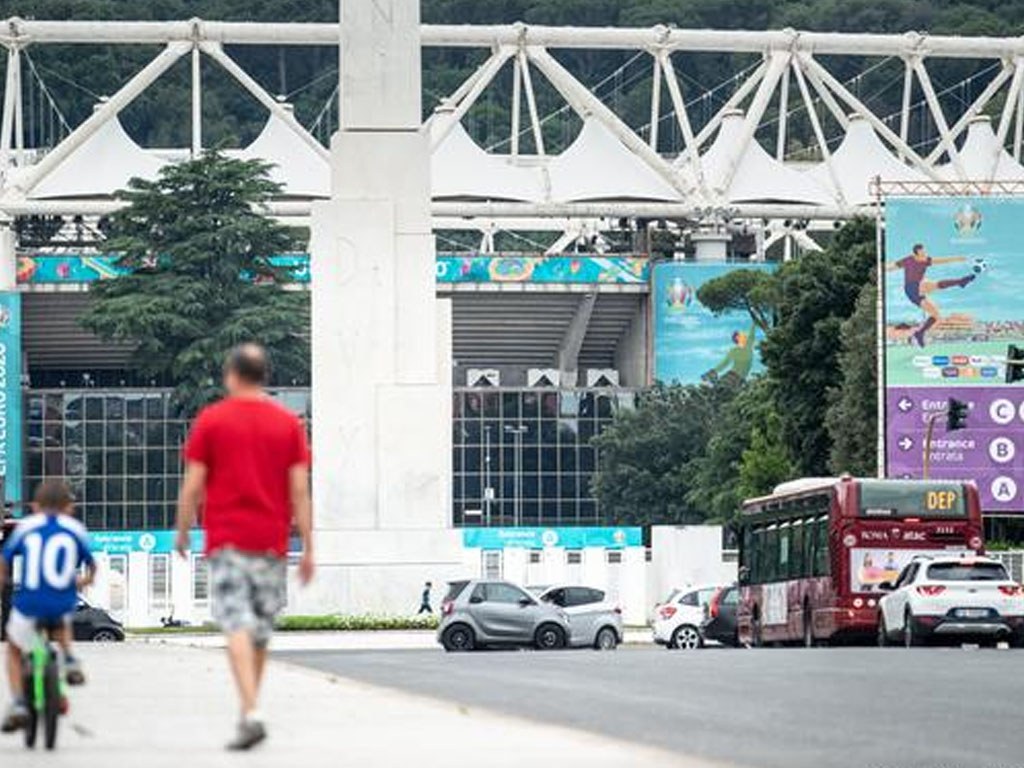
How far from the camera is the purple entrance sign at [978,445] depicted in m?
68.9

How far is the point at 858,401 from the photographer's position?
8406cm

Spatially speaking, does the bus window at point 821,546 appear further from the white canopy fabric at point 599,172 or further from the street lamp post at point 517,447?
the street lamp post at point 517,447

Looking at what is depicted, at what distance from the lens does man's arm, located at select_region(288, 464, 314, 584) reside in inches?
636

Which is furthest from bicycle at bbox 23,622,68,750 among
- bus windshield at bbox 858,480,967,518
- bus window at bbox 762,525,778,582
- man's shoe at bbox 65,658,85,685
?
bus window at bbox 762,525,778,582

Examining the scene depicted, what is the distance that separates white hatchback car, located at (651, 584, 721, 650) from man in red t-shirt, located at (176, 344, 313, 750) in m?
45.2

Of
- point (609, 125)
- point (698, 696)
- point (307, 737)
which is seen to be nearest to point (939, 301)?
point (698, 696)

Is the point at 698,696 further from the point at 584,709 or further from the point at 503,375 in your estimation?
the point at 503,375

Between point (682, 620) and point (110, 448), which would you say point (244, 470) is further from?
point (110, 448)

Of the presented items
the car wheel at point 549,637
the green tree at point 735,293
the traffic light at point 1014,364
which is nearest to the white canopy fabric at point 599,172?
the green tree at point 735,293

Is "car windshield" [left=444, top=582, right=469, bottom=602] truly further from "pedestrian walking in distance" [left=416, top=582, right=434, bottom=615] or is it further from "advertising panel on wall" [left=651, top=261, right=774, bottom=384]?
"advertising panel on wall" [left=651, top=261, right=774, bottom=384]

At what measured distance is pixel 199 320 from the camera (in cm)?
12625

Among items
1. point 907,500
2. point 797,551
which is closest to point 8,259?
point 797,551

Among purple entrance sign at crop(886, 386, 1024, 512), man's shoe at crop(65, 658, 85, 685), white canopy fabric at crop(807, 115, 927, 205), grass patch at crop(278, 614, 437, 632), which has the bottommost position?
grass patch at crop(278, 614, 437, 632)

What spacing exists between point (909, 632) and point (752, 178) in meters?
103
